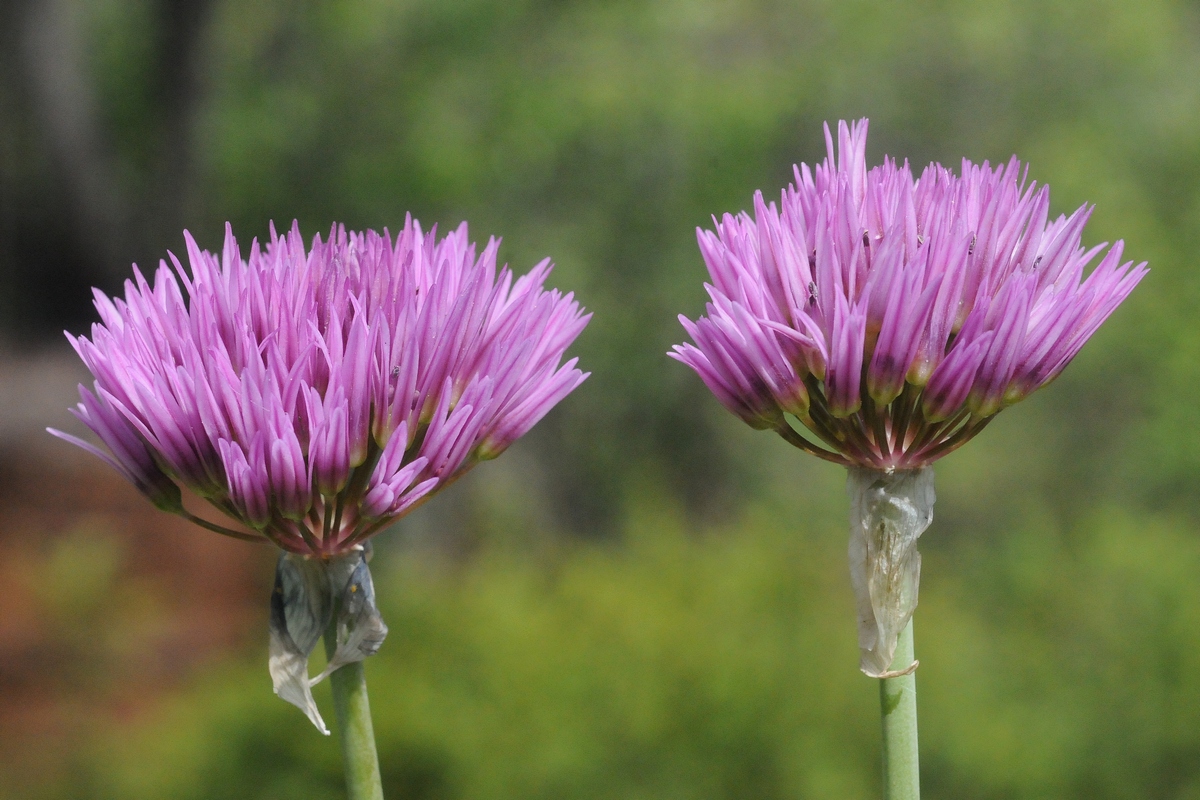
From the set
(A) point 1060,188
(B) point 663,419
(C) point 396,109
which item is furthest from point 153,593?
(A) point 1060,188

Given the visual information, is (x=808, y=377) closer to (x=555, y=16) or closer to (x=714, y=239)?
(x=714, y=239)

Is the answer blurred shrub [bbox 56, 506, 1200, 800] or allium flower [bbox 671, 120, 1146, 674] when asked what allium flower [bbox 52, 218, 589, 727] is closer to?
allium flower [bbox 671, 120, 1146, 674]

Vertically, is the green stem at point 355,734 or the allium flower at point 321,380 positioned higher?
the allium flower at point 321,380

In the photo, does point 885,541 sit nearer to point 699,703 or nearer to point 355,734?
point 355,734

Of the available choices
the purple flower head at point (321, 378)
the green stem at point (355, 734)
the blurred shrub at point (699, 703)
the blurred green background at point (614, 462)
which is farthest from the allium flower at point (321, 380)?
the blurred green background at point (614, 462)

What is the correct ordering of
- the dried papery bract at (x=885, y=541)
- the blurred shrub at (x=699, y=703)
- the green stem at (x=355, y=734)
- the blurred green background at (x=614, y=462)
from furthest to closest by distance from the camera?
1. the blurred green background at (x=614, y=462)
2. the blurred shrub at (x=699, y=703)
3. the dried papery bract at (x=885, y=541)
4. the green stem at (x=355, y=734)

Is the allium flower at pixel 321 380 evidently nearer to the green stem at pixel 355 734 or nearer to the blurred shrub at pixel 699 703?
the green stem at pixel 355 734
